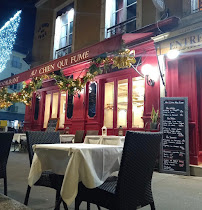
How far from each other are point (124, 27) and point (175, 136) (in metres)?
4.65

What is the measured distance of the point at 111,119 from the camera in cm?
804

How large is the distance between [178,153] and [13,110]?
98.7ft

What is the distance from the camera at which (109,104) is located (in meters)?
8.16

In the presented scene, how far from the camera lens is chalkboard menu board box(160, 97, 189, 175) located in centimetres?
514

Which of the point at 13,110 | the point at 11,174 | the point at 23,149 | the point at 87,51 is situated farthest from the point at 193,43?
the point at 13,110

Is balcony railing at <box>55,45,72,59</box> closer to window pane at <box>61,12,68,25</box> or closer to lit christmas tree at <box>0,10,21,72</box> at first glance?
window pane at <box>61,12,68,25</box>

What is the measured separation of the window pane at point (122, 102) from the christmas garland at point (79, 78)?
2.78ft

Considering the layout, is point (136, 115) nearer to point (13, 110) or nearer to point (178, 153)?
point (178, 153)

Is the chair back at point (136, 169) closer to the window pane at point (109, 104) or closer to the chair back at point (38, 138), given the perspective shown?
the chair back at point (38, 138)

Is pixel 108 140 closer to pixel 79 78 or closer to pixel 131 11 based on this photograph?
pixel 79 78

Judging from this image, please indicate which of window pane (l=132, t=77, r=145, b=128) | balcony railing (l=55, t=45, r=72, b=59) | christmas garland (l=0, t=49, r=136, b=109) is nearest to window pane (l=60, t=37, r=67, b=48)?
balcony railing (l=55, t=45, r=72, b=59)

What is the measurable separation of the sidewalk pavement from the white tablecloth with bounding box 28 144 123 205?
75 cm

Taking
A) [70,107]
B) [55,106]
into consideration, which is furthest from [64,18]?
[70,107]

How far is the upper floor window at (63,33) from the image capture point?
1056 cm
